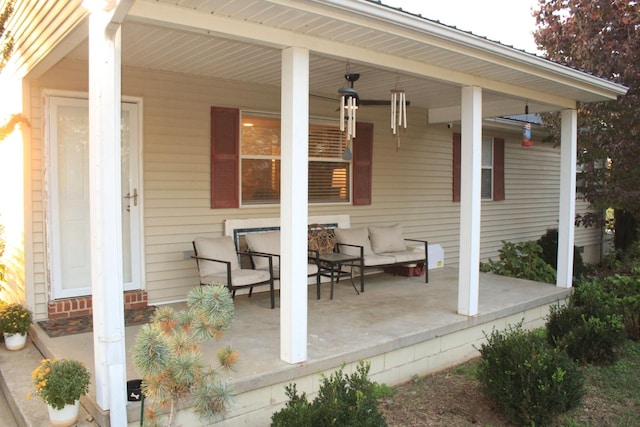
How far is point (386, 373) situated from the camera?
418 centimetres

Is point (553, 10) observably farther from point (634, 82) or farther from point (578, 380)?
point (578, 380)

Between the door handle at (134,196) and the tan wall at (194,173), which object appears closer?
the tan wall at (194,173)

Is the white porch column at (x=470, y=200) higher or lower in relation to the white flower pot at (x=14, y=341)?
higher

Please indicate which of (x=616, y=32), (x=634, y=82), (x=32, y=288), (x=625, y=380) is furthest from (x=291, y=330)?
(x=616, y=32)

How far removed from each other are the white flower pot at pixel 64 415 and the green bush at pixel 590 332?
3.92 meters

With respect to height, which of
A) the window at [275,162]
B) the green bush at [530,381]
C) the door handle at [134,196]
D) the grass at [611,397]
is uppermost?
the window at [275,162]

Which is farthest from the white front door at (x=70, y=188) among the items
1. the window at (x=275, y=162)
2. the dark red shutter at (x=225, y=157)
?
the window at (x=275, y=162)

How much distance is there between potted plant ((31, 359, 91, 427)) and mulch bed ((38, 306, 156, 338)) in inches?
54.7

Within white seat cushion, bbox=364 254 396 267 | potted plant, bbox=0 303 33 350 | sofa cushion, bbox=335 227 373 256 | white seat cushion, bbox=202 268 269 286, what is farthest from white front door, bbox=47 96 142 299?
white seat cushion, bbox=364 254 396 267

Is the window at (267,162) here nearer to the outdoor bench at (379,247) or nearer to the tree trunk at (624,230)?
the outdoor bench at (379,247)

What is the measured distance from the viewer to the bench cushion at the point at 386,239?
6.70m

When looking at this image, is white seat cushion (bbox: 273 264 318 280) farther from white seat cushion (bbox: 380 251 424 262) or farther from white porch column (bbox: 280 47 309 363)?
white porch column (bbox: 280 47 309 363)

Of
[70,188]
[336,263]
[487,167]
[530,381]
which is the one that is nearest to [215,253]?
[336,263]

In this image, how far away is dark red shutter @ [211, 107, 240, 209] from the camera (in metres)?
5.58
